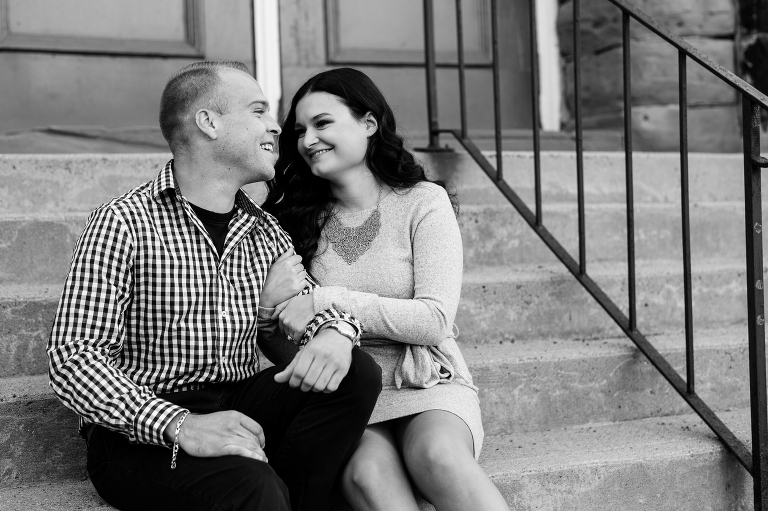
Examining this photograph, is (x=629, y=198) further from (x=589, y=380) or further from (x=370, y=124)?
(x=370, y=124)

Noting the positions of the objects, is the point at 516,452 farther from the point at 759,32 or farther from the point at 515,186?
the point at 759,32

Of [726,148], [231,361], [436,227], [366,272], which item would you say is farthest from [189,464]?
[726,148]

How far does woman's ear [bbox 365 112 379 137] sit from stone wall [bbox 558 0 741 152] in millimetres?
1956

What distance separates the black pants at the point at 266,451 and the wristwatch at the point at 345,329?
4cm

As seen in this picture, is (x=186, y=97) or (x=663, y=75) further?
(x=663, y=75)

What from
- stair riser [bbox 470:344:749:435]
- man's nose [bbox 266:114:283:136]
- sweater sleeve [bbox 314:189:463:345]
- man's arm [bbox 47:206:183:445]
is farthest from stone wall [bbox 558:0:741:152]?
man's arm [bbox 47:206:183:445]

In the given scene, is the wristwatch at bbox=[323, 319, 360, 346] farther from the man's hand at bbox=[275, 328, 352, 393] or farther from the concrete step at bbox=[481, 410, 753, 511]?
the concrete step at bbox=[481, 410, 753, 511]

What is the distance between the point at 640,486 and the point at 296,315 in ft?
3.37

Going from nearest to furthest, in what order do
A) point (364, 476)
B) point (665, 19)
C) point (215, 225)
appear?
point (364, 476), point (215, 225), point (665, 19)

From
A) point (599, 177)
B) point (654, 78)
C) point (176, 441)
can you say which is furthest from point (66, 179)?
point (654, 78)

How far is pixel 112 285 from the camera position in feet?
5.72

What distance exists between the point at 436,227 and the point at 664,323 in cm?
116

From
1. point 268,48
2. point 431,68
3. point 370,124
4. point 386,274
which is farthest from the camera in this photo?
point 268,48

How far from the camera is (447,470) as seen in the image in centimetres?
183
